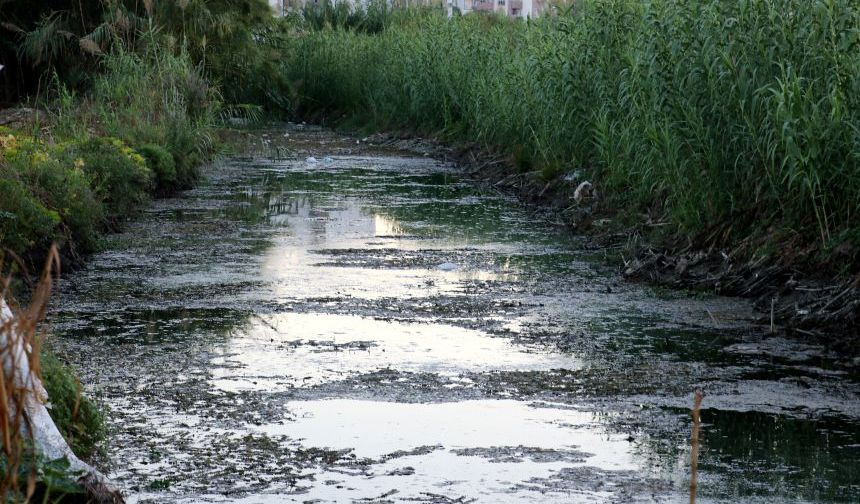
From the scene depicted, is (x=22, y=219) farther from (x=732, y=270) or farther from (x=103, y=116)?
(x=103, y=116)

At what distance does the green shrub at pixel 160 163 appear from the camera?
48.6ft

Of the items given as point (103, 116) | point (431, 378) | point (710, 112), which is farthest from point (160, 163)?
point (431, 378)

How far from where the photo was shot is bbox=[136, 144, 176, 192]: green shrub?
14812mm

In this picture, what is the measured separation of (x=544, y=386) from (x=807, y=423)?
134 centimetres

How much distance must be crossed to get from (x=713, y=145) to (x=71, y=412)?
6182mm

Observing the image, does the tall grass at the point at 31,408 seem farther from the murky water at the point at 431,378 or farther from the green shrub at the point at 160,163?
the green shrub at the point at 160,163

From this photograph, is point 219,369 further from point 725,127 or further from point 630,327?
point 725,127

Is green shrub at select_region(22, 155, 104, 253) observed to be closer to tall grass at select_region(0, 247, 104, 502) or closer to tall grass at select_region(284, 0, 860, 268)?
tall grass at select_region(284, 0, 860, 268)

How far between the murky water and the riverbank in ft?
1.51

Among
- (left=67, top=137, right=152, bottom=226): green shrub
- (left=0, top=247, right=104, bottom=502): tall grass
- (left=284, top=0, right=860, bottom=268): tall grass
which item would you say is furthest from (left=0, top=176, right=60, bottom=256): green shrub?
(left=284, top=0, right=860, bottom=268): tall grass

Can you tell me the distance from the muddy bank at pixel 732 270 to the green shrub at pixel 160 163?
4.10m

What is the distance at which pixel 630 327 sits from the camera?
846 cm

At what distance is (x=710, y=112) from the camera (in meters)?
10.3

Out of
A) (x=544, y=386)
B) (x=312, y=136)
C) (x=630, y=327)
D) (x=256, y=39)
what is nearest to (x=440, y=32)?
(x=312, y=136)
